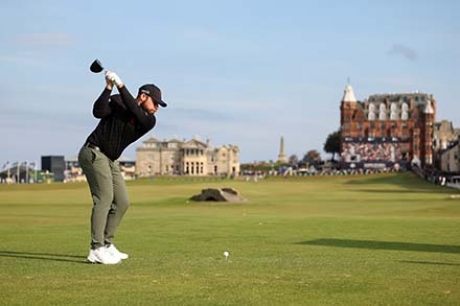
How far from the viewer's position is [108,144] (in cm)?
1221

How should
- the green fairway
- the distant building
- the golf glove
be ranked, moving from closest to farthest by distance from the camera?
the green fairway < the golf glove < the distant building

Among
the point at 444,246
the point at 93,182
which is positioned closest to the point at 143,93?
the point at 93,182

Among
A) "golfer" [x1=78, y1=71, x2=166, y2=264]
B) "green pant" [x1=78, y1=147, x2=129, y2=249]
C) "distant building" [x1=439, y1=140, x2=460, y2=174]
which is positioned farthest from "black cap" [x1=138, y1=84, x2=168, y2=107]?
Result: "distant building" [x1=439, y1=140, x2=460, y2=174]

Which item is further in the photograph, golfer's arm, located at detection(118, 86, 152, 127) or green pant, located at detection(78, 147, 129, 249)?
green pant, located at detection(78, 147, 129, 249)

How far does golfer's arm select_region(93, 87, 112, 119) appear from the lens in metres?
11.9

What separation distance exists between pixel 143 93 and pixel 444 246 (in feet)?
21.6

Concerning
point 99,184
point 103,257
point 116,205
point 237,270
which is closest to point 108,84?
point 99,184

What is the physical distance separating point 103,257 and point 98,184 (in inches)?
40.5

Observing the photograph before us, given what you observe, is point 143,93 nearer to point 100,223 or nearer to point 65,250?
point 100,223

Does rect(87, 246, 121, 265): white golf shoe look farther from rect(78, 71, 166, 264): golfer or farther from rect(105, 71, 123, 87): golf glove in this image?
rect(105, 71, 123, 87): golf glove

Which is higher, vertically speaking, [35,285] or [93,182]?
[93,182]

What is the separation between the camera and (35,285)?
968 centimetres

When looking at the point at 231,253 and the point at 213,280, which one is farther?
the point at 231,253

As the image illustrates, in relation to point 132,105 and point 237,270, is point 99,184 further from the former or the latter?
point 237,270
